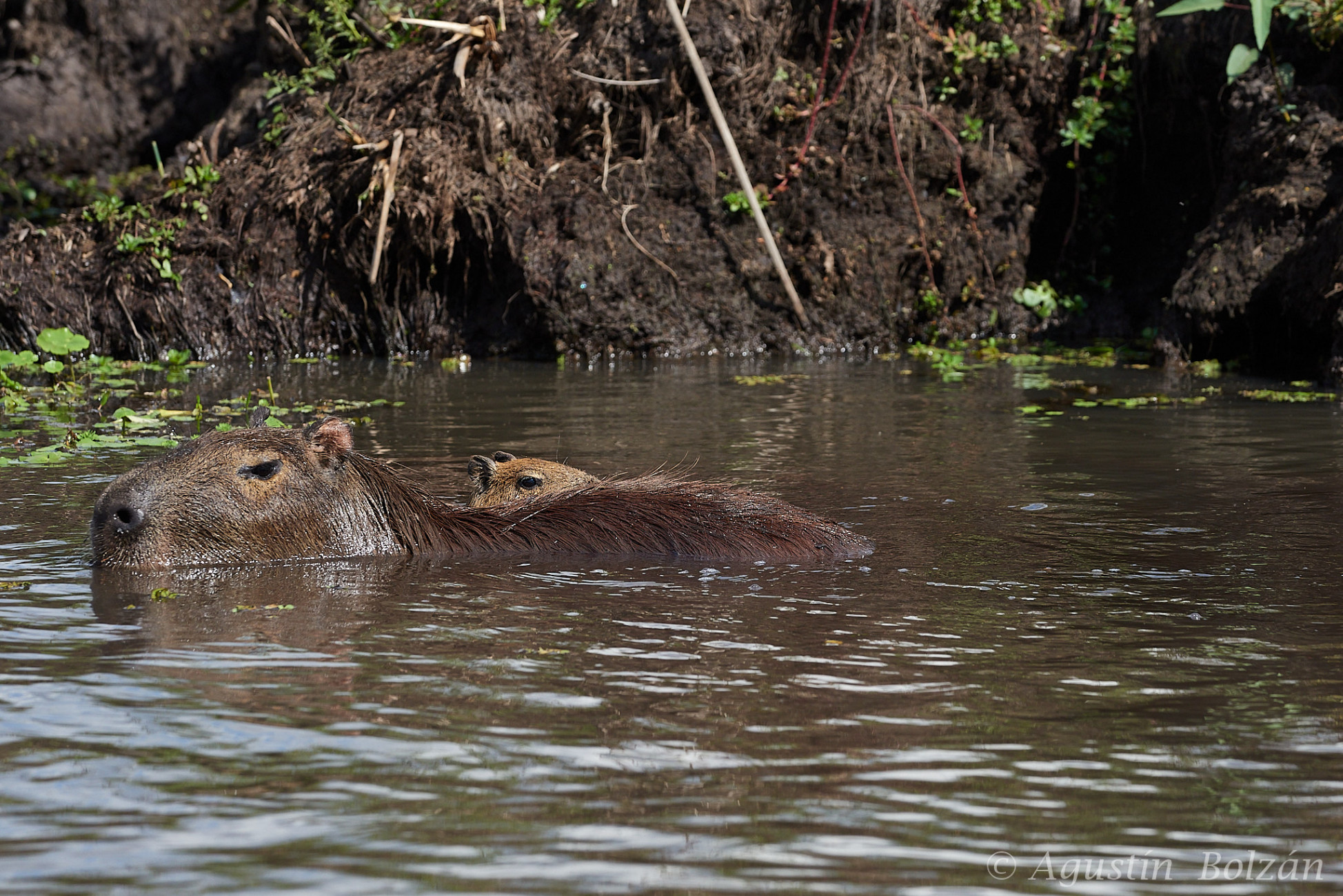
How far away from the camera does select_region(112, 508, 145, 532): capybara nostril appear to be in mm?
5422

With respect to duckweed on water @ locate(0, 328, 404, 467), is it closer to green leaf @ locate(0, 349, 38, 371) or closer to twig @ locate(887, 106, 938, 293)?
green leaf @ locate(0, 349, 38, 371)

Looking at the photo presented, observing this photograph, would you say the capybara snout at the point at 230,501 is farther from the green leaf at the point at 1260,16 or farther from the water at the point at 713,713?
the green leaf at the point at 1260,16

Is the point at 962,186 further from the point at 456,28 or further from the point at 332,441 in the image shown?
the point at 332,441

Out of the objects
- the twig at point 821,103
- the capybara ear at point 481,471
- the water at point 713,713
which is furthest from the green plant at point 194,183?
the capybara ear at point 481,471

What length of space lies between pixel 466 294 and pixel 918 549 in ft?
33.9

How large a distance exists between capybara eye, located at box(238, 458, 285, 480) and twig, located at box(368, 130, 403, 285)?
868 centimetres

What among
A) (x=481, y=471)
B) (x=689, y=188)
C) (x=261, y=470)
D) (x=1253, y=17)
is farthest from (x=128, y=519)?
(x=689, y=188)

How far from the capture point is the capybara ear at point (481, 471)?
6715 mm

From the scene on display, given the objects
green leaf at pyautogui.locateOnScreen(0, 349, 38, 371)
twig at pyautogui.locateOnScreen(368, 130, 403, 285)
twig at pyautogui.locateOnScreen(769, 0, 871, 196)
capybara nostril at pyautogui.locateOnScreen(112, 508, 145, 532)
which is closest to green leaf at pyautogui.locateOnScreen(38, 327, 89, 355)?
green leaf at pyautogui.locateOnScreen(0, 349, 38, 371)

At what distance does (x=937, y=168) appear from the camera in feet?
53.1

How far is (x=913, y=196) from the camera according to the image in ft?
51.6

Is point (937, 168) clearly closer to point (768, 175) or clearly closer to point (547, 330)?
point (768, 175)

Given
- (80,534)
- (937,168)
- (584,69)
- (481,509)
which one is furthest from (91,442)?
(937,168)

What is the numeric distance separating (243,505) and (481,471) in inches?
54.4
